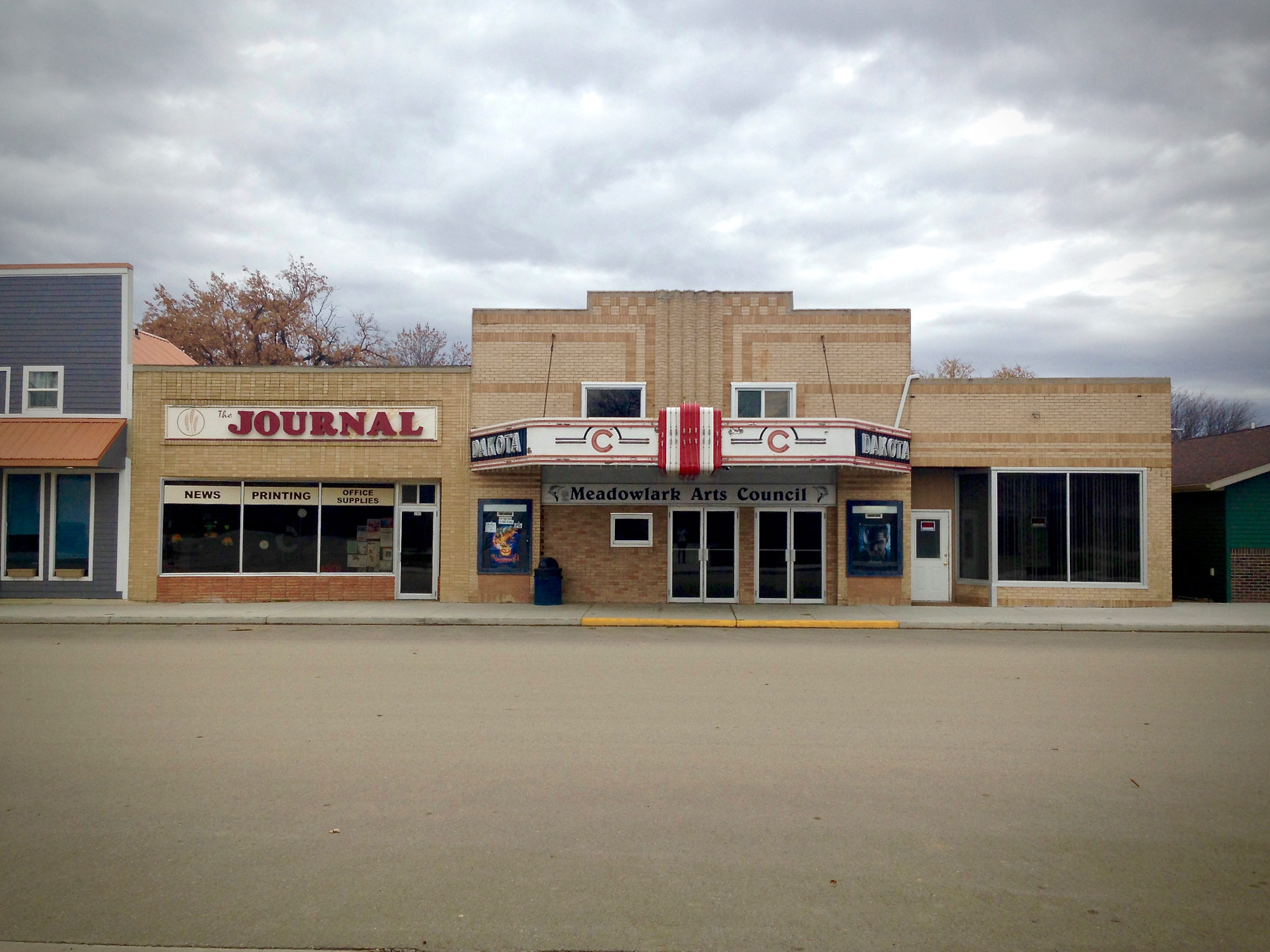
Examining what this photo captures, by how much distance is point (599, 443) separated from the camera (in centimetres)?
1639

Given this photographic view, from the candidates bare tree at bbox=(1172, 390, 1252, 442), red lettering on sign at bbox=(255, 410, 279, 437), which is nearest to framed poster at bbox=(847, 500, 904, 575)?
red lettering on sign at bbox=(255, 410, 279, 437)

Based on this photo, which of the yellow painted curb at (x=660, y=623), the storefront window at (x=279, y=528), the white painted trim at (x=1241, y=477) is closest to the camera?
the yellow painted curb at (x=660, y=623)

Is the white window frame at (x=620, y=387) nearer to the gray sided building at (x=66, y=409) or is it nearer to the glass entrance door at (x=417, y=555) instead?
the glass entrance door at (x=417, y=555)

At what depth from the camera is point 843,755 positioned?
7.13 m

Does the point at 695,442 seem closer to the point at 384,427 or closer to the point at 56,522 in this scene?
the point at 384,427

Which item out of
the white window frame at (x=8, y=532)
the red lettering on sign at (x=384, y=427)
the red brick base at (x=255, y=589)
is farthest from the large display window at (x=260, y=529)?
the white window frame at (x=8, y=532)

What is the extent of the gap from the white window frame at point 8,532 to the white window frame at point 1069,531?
20.5 m

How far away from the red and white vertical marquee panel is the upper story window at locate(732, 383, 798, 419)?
7.53 ft

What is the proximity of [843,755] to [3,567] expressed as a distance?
19.1 m

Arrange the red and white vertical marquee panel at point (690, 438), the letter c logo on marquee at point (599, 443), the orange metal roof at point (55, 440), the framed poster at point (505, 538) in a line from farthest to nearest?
the framed poster at point (505, 538), the orange metal roof at point (55, 440), the letter c logo on marquee at point (599, 443), the red and white vertical marquee panel at point (690, 438)

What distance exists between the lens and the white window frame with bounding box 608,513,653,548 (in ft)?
60.6

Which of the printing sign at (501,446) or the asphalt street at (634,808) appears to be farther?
the printing sign at (501,446)

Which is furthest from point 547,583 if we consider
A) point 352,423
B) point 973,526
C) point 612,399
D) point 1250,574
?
point 1250,574

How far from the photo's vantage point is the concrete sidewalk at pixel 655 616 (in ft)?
51.1
